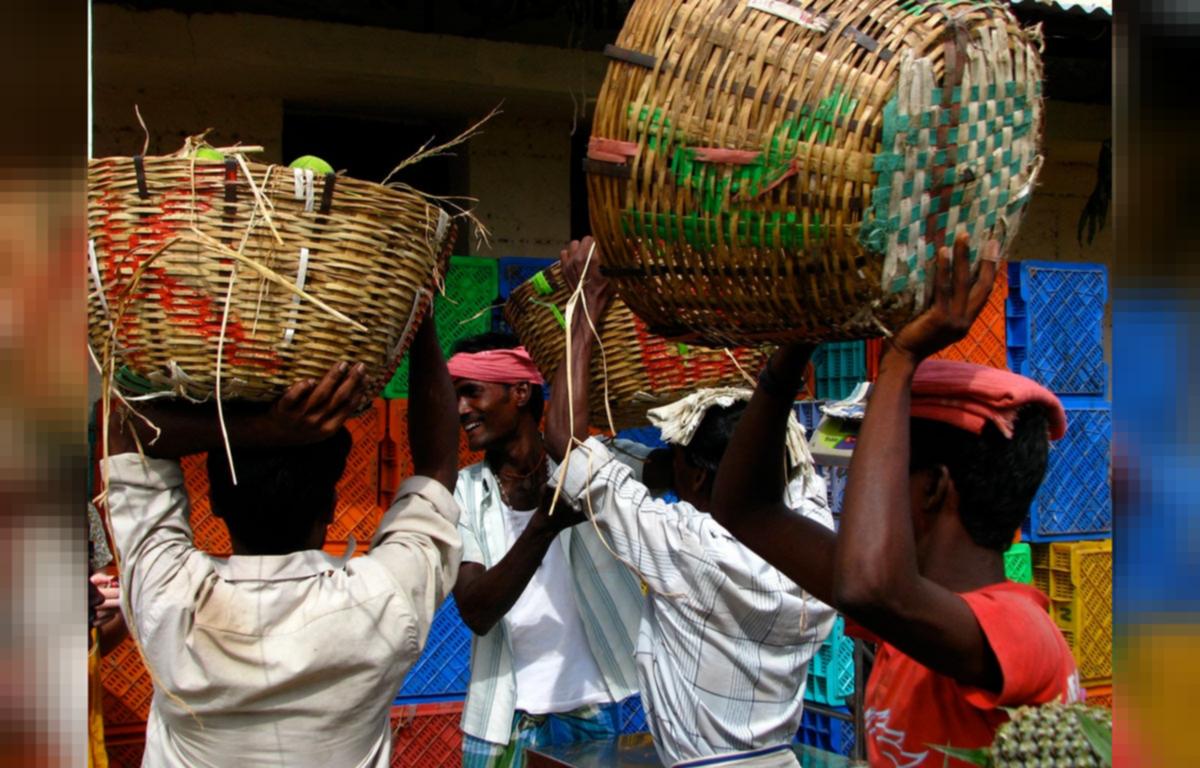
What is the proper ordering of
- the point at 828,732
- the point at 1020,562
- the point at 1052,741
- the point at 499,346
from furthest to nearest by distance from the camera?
the point at 1020,562, the point at 828,732, the point at 499,346, the point at 1052,741

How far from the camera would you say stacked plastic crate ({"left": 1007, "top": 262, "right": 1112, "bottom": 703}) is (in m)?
5.66

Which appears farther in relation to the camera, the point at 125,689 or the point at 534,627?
the point at 125,689

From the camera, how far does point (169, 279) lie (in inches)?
77.1

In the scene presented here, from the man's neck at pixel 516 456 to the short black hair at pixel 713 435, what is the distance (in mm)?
918

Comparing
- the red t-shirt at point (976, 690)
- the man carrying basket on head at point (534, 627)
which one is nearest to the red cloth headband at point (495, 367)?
the man carrying basket on head at point (534, 627)

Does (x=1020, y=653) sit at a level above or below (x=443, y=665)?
above

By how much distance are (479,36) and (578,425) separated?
2966mm

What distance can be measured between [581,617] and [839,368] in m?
2.02

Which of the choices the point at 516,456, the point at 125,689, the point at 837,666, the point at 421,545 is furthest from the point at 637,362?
the point at 125,689

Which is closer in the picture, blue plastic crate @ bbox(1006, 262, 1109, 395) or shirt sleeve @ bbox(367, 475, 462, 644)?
shirt sleeve @ bbox(367, 475, 462, 644)

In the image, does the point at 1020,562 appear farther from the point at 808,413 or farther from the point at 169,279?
the point at 169,279

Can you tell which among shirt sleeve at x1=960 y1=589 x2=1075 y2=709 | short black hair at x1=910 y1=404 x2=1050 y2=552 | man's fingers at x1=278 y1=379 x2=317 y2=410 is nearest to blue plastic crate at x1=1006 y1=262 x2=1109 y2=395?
short black hair at x1=910 y1=404 x2=1050 y2=552

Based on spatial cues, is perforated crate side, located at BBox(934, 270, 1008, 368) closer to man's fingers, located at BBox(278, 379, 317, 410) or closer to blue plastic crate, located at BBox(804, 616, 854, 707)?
blue plastic crate, located at BBox(804, 616, 854, 707)

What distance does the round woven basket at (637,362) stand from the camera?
329cm
